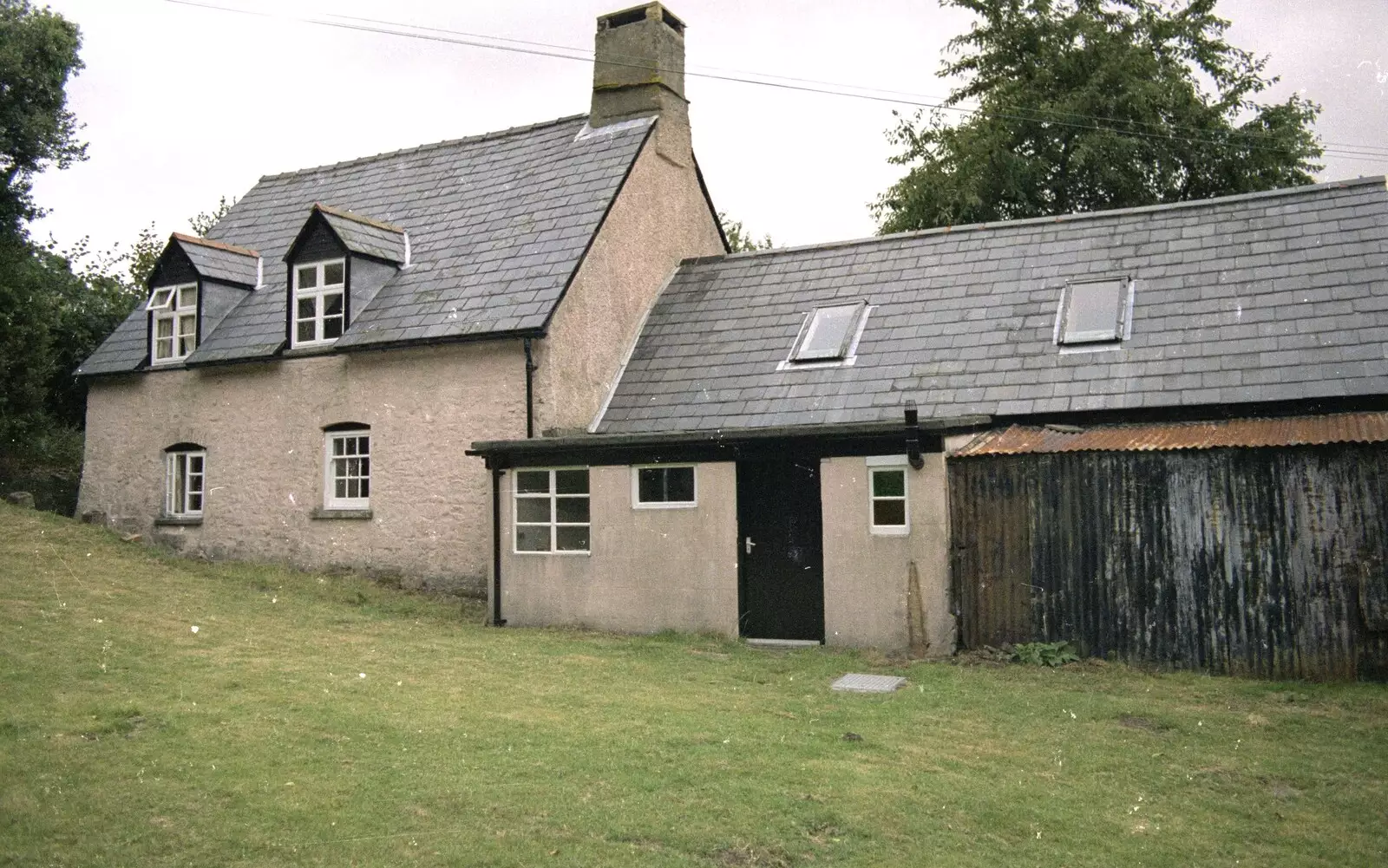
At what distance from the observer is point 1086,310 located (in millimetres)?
16031

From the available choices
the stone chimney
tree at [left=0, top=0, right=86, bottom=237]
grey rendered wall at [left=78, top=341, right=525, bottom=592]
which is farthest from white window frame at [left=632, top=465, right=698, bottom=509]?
tree at [left=0, top=0, right=86, bottom=237]

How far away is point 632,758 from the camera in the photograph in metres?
8.34

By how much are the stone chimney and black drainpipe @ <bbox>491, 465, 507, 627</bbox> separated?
320 inches

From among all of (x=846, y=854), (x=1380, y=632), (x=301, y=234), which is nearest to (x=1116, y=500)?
(x=1380, y=632)

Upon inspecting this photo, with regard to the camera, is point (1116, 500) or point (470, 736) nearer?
point (470, 736)

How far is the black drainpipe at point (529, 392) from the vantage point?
1673 cm

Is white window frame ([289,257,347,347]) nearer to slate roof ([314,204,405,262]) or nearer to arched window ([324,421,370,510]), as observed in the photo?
slate roof ([314,204,405,262])

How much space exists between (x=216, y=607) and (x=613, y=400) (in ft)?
22.7

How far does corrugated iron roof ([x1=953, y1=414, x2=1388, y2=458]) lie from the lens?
11789 millimetres

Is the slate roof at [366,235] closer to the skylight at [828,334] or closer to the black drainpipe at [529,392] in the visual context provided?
the black drainpipe at [529,392]

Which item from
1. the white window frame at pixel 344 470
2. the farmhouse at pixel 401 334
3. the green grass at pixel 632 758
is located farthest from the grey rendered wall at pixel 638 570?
the white window frame at pixel 344 470

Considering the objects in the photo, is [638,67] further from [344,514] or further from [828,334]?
[344,514]

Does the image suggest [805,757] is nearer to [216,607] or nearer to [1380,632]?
[1380,632]

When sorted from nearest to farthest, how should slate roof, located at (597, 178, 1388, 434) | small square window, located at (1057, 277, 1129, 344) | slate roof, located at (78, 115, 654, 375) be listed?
1. slate roof, located at (597, 178, 1388, 434)
2. small square window, located at (1057, 277, 1129, 344)
3. slate roof, located at (78, 115, 654, 375)
